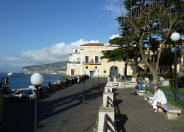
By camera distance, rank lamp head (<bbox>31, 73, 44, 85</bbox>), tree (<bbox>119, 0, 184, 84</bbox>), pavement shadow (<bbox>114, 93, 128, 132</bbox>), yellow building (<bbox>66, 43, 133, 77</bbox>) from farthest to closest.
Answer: yellow building (<bbox>66, 43, 133, 77</bbox>) < tree (<bbox>119, 0, 184, 84</bbox>) < pavement shadow (<bbox>114, 93, 128, 132</bbox>) < lamp head (<bbox>31, 73, 44, 85</bbox>)

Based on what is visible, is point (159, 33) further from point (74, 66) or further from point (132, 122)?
point (74, 66)

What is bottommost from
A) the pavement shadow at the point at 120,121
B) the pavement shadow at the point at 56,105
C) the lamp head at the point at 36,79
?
the pavement shadow at the point at 56,105

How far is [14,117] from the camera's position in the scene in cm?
1159

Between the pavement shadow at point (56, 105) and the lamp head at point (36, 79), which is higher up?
the lamp head at point (36, 79)

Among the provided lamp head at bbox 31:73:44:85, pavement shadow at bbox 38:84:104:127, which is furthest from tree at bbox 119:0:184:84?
lamp head at bbox 31:73:44:85

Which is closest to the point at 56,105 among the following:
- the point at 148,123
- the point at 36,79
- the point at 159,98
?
the point at 159,98

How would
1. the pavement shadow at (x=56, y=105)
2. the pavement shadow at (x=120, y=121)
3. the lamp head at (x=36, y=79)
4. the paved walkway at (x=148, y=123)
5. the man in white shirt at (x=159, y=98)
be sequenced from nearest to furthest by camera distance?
the lamp head at (x=36, y=79) → the paved walkway at (x=148, y=123) → the pavement shadow at (x=120, y=121) → the man in white shirt at (x=159, y=98) → the pavement shadow at (x=56, y=105)

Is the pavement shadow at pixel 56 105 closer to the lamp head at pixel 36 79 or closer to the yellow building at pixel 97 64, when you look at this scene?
the lamp head at pixel 36 79

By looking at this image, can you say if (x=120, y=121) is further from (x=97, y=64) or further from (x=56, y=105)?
(x=97, y=64)

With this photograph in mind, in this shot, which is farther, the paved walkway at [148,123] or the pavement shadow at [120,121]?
the pavement shadow at [120,121]

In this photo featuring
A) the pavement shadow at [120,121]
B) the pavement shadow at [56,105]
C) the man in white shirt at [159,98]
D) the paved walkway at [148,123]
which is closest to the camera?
the paved walkway at [148,123]

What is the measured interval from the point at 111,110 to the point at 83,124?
3.24 meters

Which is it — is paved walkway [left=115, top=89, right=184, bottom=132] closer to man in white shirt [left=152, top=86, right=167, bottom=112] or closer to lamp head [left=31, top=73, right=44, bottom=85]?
man in white shirt [left=152, top=86, right=167, bottom=112]

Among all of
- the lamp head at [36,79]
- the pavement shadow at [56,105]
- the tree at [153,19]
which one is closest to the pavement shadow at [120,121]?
the lamp head at [36,79]
